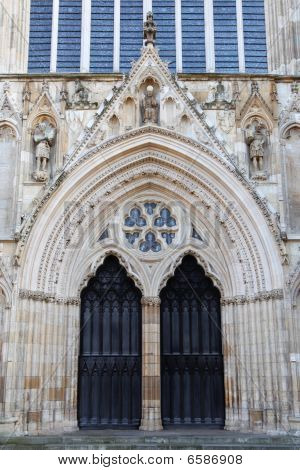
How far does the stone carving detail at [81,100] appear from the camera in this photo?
13047 mm

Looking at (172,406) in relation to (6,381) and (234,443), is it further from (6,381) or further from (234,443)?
(6,381)

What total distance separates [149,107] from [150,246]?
10.7 ft

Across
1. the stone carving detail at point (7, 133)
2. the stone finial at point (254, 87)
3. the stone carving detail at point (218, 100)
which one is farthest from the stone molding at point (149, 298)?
the stone finial at point (254, 87)

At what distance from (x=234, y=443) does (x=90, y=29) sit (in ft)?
37.9

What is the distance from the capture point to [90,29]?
15.7 metres

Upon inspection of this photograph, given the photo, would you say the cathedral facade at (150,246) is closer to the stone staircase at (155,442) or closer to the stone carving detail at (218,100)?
the stone carving detail at (218,100)

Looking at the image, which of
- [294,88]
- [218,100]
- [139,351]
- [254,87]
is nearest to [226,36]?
[254,87]

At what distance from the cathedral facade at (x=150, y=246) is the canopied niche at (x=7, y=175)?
3cm

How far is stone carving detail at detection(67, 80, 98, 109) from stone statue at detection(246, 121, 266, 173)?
3.70m

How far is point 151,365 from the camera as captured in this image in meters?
12.3

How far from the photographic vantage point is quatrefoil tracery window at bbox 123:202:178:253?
42.8 feet

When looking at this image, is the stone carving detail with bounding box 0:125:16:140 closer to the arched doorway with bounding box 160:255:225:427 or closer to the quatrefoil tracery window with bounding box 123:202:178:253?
the quatrefoil tracery window with bounding box 123:202:178:253

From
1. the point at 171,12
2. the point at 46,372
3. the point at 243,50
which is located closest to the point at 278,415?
the point at 46,372

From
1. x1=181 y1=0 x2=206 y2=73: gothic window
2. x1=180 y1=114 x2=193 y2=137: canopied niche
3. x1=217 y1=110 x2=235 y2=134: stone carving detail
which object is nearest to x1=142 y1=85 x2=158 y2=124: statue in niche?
x1=180 y1=114 x2=193 y2=137: canopied niche
